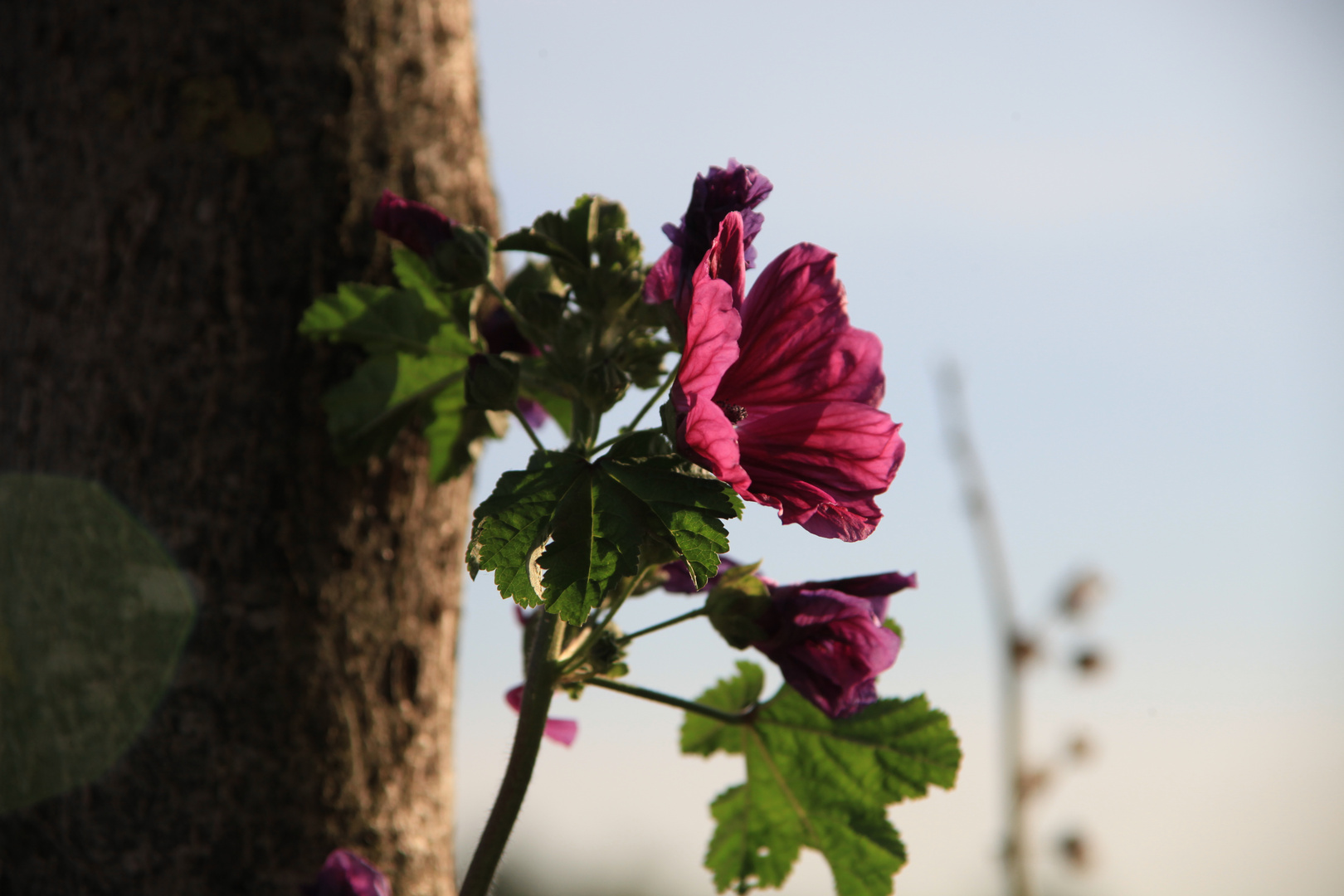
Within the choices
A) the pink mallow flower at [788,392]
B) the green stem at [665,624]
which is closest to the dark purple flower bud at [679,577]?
the green stem at [665,624]

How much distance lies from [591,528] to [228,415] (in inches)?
35.7

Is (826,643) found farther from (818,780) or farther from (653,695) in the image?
(818,780)

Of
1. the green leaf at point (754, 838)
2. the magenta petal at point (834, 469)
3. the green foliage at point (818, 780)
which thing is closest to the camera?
the magenta petal at point (834, 469)

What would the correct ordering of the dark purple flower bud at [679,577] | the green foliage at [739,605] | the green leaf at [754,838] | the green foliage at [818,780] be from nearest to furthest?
1. the green foliage at [739,605]
2. the dark purple flower bud at [679,577]
3. the green foliage at [818,780]
4. the green leaf at [754,838]

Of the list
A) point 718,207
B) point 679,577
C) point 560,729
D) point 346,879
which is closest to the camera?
point 718,207

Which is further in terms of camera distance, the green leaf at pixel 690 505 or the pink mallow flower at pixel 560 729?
the pink mallow flower at pixel 560 729

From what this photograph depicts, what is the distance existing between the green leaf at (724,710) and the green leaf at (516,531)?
0.86 m

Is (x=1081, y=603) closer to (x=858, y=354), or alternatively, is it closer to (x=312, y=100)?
(x=858, y=354)

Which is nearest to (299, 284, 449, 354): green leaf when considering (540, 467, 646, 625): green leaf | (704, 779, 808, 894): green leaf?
(540, 467, 646, 625): green leaf

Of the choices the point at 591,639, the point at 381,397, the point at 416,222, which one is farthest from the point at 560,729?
the point at 416,222

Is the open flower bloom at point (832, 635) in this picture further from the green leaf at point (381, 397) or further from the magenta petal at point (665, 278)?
the green leaf at point (381, 397)

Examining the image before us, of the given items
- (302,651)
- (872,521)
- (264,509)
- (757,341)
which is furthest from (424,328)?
(872,521)

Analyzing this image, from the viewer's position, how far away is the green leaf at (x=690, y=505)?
1.19 meters

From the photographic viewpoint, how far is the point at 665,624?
1.52 meters
